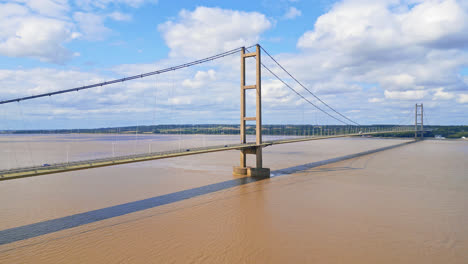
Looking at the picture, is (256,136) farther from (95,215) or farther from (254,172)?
(95,215)

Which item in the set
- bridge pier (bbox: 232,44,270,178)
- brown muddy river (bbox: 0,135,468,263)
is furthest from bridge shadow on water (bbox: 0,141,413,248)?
bridge pier (bbox: 232,44,270,178)

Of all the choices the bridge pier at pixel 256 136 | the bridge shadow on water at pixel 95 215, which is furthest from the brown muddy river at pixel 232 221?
the bridge pier at pixel 256 136

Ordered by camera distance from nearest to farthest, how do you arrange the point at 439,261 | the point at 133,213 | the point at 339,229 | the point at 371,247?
the point at 439,261 → the point at 371,247 → the point at 339,229 → the point at 133,213

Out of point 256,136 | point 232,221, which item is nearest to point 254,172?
point 256,136

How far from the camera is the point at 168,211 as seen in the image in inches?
351

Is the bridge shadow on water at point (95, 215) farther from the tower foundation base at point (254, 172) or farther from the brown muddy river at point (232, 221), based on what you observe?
the tower foundation base at point (254, 172)

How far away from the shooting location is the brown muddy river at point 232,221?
19.7 feet

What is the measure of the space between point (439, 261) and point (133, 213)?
769 centimetres

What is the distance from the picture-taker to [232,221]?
26.6ft

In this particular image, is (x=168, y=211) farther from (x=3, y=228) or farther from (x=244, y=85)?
(x=244, y=85)

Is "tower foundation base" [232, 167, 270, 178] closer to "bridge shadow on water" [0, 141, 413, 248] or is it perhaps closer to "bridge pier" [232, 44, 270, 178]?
"bridge pier" [232, 44, 270, 178]

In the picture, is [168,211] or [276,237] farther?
[168,211]

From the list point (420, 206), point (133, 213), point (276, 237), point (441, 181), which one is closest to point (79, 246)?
point (133, 213)

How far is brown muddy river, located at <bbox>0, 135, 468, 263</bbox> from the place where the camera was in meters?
6.01
